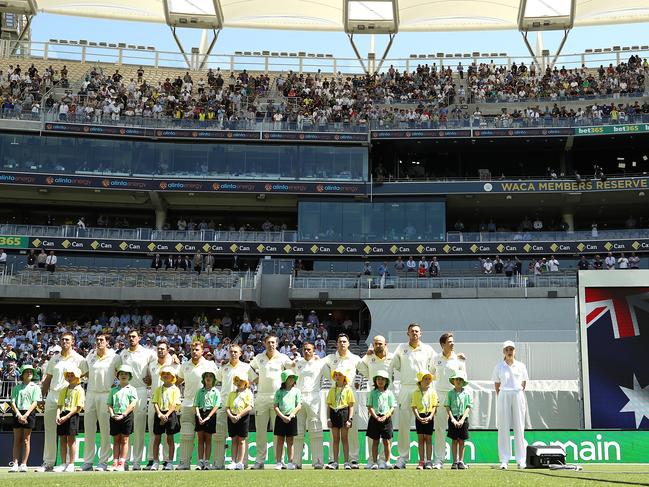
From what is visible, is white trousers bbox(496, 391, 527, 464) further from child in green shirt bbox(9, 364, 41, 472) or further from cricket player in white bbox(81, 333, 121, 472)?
child in green shirt bbox(9, 364, 41, 472)

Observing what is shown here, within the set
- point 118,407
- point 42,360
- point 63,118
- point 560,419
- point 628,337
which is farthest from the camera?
point 63,118

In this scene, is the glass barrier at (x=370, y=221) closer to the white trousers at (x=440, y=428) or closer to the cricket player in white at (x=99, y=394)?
the cricket player in white at (x=99, y=394)

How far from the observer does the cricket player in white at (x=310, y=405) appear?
46.6 feet

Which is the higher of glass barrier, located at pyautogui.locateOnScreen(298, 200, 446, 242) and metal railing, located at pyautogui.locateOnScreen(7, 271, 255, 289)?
glass barrier, located at pyautogui.locateOnScreen(298, 200, 446, 242)

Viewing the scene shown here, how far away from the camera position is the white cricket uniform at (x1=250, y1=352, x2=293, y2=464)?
1434 cm

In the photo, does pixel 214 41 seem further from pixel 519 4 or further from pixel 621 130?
pixel 621 130

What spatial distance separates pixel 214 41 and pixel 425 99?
15404mm

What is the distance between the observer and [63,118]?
45.2 metres

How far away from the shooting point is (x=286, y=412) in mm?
13844

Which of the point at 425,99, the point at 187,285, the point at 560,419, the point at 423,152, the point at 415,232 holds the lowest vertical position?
the point at 560,419

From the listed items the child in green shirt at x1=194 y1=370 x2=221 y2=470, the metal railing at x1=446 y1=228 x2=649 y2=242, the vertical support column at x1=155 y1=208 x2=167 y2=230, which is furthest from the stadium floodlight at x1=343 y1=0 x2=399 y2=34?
the child in green shirt at x1=194 y1=370 x2=221 y2=470

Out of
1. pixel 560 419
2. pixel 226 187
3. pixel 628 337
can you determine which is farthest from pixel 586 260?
pixel 628 337

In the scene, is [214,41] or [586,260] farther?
[214,41]

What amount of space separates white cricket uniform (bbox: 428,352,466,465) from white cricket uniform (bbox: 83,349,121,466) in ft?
17.6
